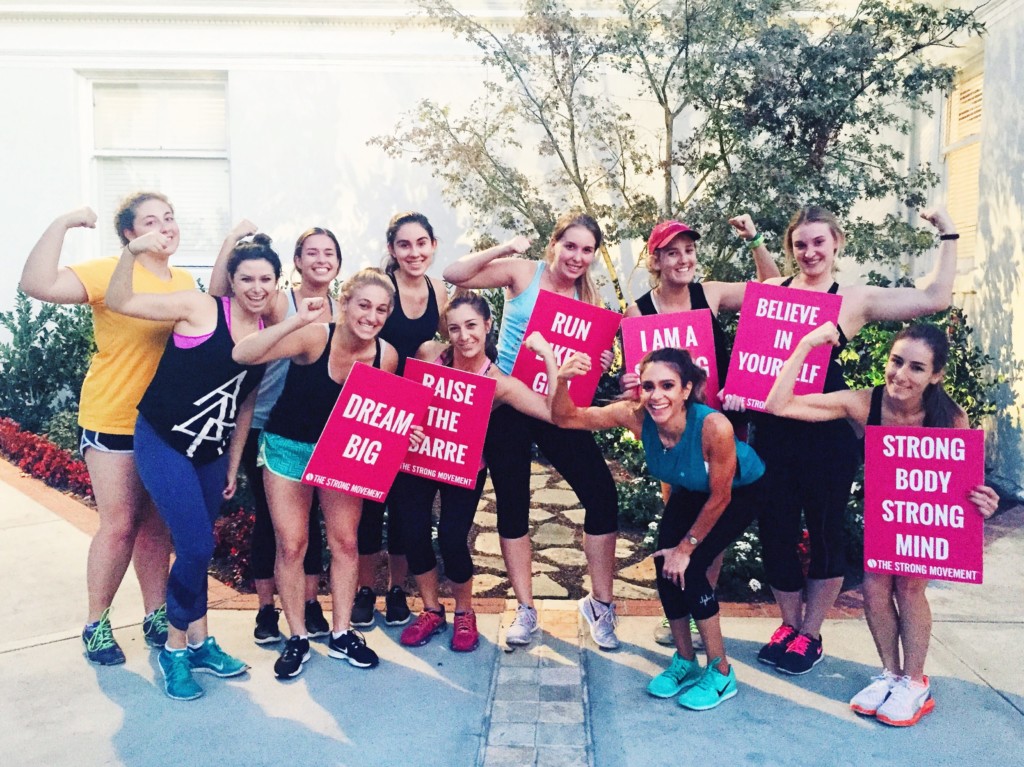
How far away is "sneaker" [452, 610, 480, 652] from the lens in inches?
149

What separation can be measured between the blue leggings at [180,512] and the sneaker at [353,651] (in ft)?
1.92

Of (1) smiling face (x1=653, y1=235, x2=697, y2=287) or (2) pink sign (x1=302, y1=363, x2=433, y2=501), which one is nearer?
(2) pink sign (x1=302, y1=363, x2=433, y2=501)

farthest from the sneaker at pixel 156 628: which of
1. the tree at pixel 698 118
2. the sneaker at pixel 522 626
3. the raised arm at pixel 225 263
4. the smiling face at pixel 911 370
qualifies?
the tree at pixel 698 118

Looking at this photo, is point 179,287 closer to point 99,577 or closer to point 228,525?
point 99,577

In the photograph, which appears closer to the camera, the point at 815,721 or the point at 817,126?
the point at 815,721

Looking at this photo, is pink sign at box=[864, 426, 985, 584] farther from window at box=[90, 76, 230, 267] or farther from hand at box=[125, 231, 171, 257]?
window at box=[90, 76, 230, 267]

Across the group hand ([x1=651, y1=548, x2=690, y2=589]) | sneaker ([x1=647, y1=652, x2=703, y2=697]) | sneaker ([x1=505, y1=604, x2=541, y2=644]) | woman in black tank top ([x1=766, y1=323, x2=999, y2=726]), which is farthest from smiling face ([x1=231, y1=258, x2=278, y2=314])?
sneaker ([x1=647, y1=652, x2=703, y2=697])

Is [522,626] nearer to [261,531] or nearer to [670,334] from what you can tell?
[261,531]

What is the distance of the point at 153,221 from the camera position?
345 centimetres

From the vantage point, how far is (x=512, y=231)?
8.72 m

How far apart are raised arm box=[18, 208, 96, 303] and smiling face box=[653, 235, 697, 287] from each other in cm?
223

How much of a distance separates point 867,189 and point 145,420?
574 centimetres

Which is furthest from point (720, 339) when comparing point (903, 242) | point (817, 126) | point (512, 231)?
point (512, 231)

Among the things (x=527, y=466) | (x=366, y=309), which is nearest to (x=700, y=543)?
(x=527, y=466)
